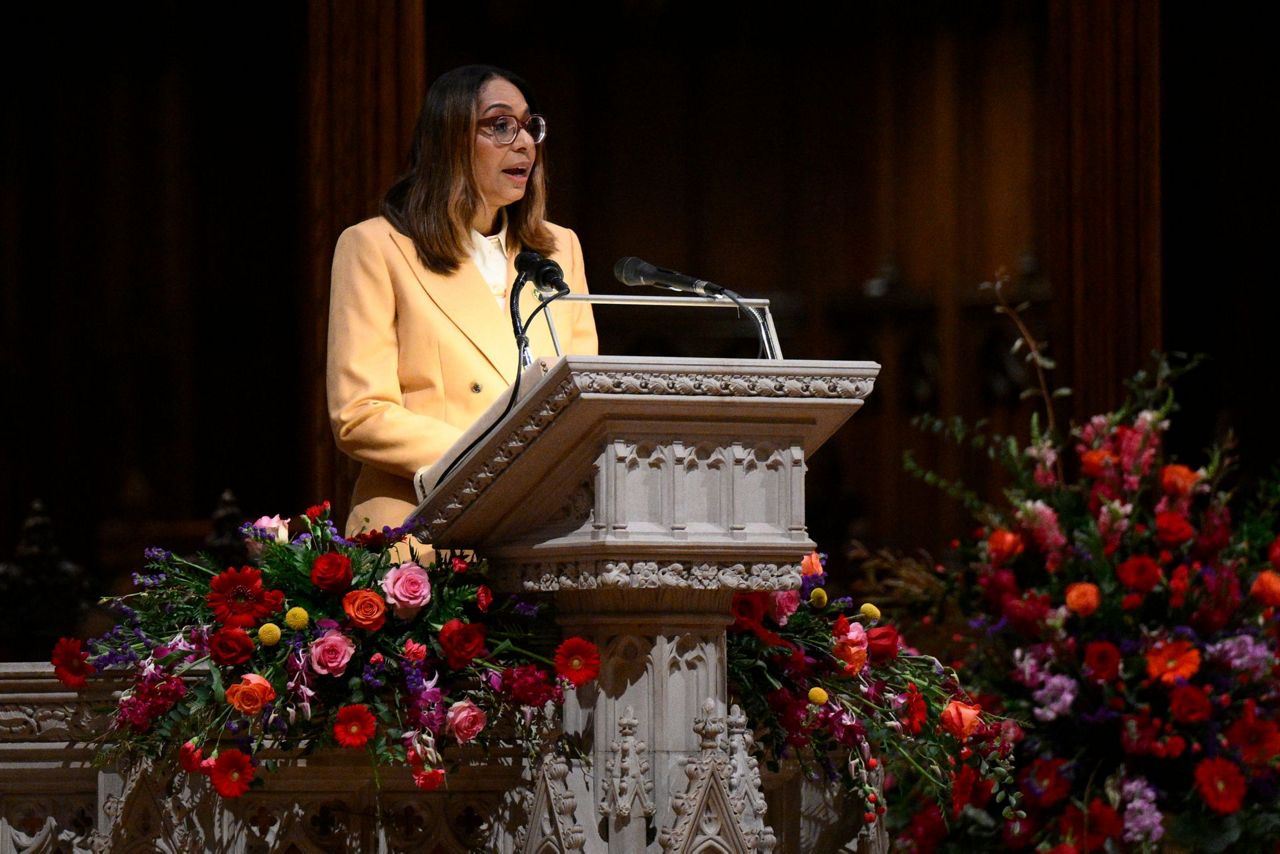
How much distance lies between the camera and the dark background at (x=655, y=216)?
19.9 feet

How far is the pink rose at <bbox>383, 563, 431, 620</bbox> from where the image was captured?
2.60 metres

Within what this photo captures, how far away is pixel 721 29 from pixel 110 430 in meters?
2.39

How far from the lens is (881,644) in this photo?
2.86 m

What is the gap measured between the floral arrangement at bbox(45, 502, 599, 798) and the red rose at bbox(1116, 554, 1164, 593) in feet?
5.30

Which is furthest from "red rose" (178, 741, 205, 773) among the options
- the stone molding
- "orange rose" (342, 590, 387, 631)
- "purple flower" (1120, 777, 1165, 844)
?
"purple flower" (1120, 777, 1165, 844)

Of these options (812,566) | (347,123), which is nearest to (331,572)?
(812,566)

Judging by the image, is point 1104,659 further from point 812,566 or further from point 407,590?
point 407,590

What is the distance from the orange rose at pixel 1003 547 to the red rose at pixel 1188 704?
46 cm

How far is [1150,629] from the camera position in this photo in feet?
12.9

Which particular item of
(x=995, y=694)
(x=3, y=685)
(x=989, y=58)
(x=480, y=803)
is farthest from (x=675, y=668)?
(x=989, y=58)

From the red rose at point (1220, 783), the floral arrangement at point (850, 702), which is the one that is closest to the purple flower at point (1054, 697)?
the red rose at point (1220, 783)

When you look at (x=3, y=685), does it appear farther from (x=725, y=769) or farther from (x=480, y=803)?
(x=725, y=769)

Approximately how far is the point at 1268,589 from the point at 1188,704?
270 millimetres

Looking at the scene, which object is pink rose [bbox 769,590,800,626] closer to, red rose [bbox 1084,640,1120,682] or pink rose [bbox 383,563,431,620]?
pink rose [bbox 383,563,431,620]
